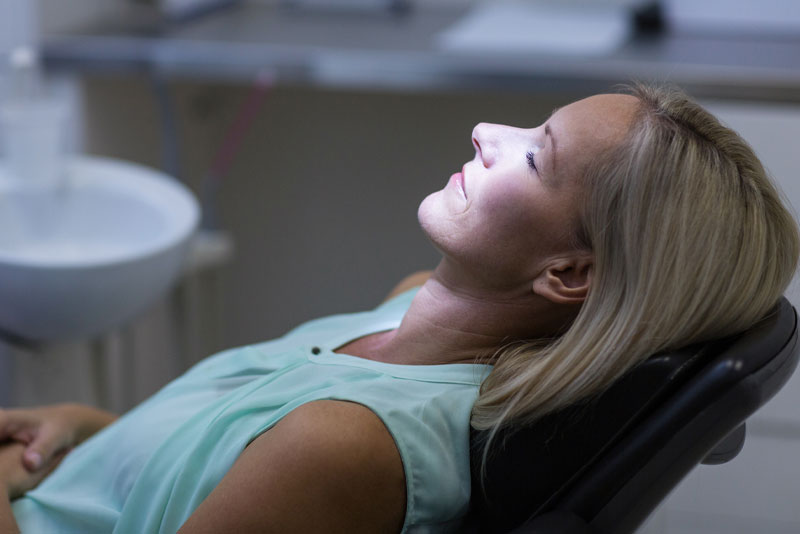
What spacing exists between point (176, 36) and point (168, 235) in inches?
24.1

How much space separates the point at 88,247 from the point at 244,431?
104 cm

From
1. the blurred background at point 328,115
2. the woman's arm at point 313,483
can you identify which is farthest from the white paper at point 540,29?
the woman's arm at point 313,483

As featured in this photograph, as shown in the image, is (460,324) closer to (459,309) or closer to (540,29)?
(459,309)

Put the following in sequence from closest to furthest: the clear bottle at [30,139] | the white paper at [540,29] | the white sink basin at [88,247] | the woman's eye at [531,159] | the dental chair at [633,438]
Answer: the dental chair at [633,438] → the woman's eye at [531,159] → the white sink basin at [88,247] → the clear bottle at [30,139] → the white paper at [540,29]

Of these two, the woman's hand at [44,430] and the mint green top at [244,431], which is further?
the woman's hand at [44,430]

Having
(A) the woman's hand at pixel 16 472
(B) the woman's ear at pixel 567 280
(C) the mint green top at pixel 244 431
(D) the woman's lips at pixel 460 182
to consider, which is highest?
(D) the woman's lips at pixel 460 182

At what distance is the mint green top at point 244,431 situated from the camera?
82 cm

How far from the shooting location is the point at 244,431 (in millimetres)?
879

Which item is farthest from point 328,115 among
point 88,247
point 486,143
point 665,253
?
point 665,253

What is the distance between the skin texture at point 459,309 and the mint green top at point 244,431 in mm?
26

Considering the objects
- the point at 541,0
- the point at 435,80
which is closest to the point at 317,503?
the point at 435,80

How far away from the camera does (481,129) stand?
3.00ft

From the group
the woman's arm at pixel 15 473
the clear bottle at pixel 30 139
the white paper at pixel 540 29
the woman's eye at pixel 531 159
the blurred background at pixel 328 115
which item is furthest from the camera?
the white paper at pixel 540 29

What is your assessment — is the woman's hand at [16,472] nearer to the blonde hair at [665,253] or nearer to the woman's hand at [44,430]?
the woman's hand at [44,430]
